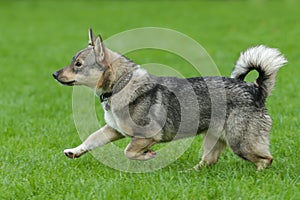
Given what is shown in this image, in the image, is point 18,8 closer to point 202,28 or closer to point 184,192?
point 202,28

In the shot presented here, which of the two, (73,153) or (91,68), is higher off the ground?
(91,68)

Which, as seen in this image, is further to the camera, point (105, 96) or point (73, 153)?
point (73, 153)

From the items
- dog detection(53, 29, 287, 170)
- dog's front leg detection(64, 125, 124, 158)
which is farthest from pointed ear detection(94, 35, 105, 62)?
dog's front leg detection(64, 125, 124, 158)

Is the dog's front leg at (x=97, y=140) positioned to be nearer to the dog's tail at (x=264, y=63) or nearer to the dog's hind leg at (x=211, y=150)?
the dog's hind leg at (x=211, y=150)

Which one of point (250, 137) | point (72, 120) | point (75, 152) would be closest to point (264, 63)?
point (250, 137)

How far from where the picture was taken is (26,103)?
30.6ft

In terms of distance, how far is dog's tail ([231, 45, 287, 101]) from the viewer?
Result: 18.7ft

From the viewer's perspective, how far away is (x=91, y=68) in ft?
18.9

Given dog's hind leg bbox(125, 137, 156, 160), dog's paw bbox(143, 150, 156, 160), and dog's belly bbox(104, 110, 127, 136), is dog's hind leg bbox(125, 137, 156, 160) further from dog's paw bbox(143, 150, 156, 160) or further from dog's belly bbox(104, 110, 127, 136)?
dog's belly bbox(104, 110, 127, 136)

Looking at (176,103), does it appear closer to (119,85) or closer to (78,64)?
(119,85)

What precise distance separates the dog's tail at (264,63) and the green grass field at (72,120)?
782mm

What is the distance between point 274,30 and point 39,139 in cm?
1120

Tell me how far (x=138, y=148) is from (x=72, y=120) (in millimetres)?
2736

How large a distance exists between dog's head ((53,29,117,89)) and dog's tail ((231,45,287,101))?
1306mm
